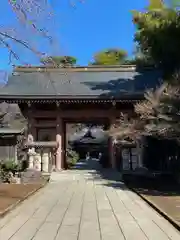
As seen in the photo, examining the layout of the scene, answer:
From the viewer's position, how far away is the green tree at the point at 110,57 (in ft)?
162

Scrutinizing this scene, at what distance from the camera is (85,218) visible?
839 centimetres

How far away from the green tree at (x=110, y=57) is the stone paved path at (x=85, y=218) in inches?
1431

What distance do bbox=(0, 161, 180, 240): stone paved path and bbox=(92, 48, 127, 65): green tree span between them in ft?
119

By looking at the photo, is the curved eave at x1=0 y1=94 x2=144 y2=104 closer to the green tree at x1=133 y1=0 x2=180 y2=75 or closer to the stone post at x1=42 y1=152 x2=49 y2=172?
the green tree at x1=133 y1=0 x2=180 y2=75

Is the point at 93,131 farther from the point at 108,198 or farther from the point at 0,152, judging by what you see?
the point at 108,198

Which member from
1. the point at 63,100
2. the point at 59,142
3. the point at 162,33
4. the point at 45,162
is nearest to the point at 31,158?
the point at 45,162

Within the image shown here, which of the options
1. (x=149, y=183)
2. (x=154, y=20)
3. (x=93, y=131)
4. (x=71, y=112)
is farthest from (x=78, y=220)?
(x=93, y=131)

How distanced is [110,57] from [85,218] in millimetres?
43419

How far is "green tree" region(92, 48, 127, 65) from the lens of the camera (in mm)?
49312

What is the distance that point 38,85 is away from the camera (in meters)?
24.2

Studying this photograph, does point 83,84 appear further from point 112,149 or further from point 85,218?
point 85,218

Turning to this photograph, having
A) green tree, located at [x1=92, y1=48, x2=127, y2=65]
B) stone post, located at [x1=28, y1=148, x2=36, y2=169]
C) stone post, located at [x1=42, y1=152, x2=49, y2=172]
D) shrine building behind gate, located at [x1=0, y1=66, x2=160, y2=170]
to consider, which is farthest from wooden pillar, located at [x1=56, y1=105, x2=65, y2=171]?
green tree, located at [x1=92, y1=48, x2=127, y2=65]

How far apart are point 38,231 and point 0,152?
14.4 meters

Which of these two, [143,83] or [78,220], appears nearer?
[78,220]
